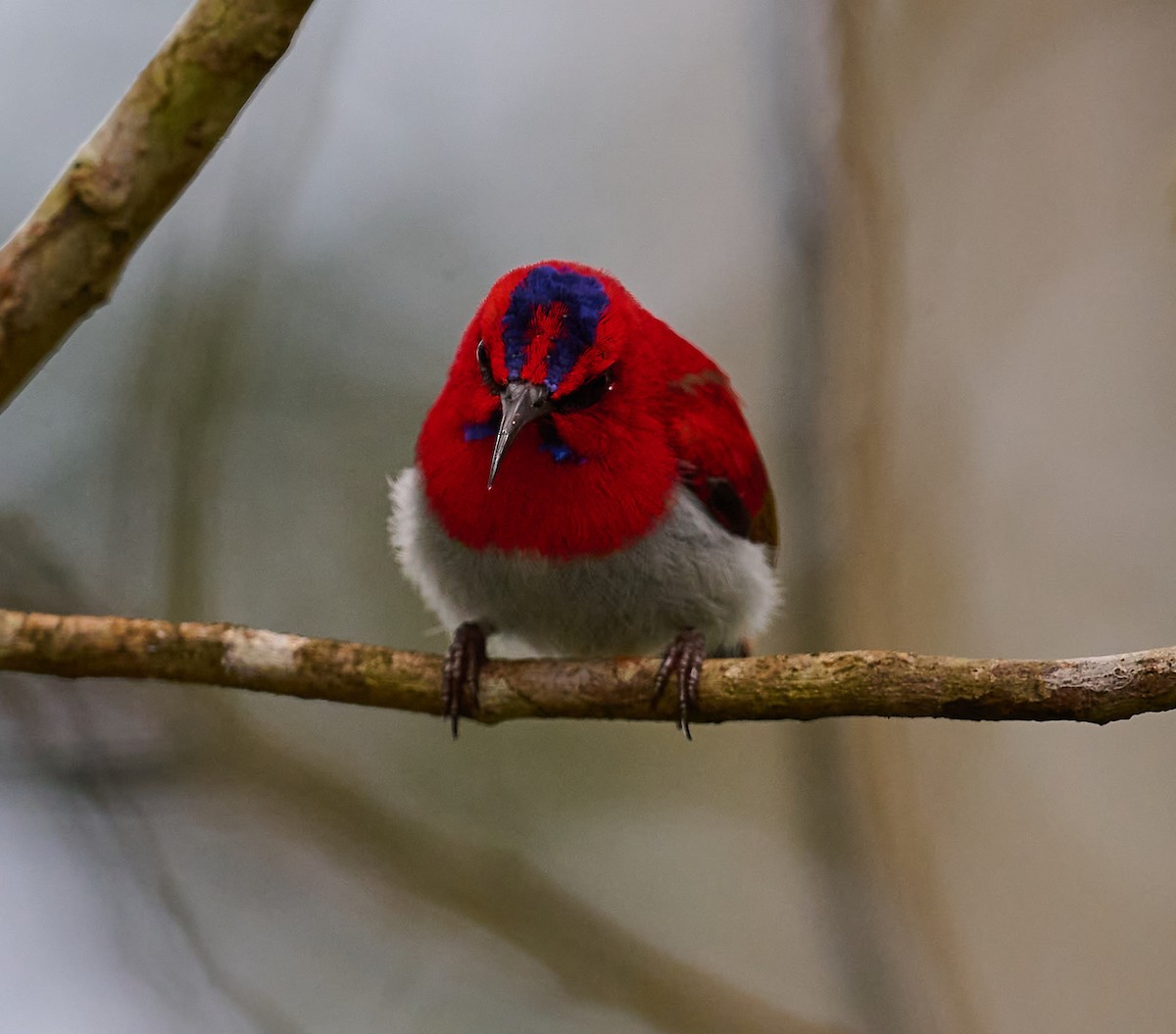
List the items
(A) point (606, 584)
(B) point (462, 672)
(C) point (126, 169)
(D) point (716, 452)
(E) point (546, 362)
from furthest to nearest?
(D) point (716, 452), (A) point (606, 584), (B) point (462, 672), (E) point (546, 362), (C) point (126, 169)

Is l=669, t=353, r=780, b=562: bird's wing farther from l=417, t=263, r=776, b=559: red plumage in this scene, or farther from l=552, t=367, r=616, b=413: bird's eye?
l=552, t=367, r=616, b=413: bird's eye

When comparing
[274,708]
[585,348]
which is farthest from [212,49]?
[274,708]

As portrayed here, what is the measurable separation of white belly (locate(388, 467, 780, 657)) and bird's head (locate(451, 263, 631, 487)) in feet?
1.16

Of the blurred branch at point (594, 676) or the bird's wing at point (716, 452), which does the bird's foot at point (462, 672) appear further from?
the bird's wing at point (716, 452)

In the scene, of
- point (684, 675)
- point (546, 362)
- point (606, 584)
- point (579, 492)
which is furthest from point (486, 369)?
point (684, 675)

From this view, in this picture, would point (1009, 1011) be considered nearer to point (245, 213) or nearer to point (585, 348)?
point (585, 348)

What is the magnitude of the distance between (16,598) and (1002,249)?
542cm

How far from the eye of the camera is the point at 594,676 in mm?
3742

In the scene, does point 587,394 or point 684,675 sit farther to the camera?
point 587,394

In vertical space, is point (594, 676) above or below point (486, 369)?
below

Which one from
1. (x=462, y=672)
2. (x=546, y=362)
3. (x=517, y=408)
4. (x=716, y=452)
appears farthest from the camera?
(x=716, y=452)

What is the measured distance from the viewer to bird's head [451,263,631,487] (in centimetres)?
378

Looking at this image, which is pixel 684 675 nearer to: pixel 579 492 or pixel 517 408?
pixel 579 492

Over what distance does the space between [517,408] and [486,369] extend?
26cm
